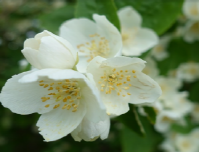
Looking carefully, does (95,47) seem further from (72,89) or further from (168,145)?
(168,145)

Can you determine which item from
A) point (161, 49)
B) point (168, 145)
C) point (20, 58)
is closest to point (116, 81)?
point (161, 49)

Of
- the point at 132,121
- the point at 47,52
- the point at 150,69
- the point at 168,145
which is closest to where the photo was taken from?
the point at 47,52

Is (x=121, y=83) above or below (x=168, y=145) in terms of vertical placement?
above

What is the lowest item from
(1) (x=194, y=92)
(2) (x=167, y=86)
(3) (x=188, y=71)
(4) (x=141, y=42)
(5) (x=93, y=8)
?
(1) (x=194, y=92)

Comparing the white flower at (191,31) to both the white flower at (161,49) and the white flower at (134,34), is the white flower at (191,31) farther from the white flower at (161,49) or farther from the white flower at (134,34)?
the white flower at (134,34)

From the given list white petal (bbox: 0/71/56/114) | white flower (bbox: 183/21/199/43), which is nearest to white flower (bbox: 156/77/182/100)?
white flower (bbox: 183/21/199/43)

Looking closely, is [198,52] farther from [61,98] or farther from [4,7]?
[4,7]
